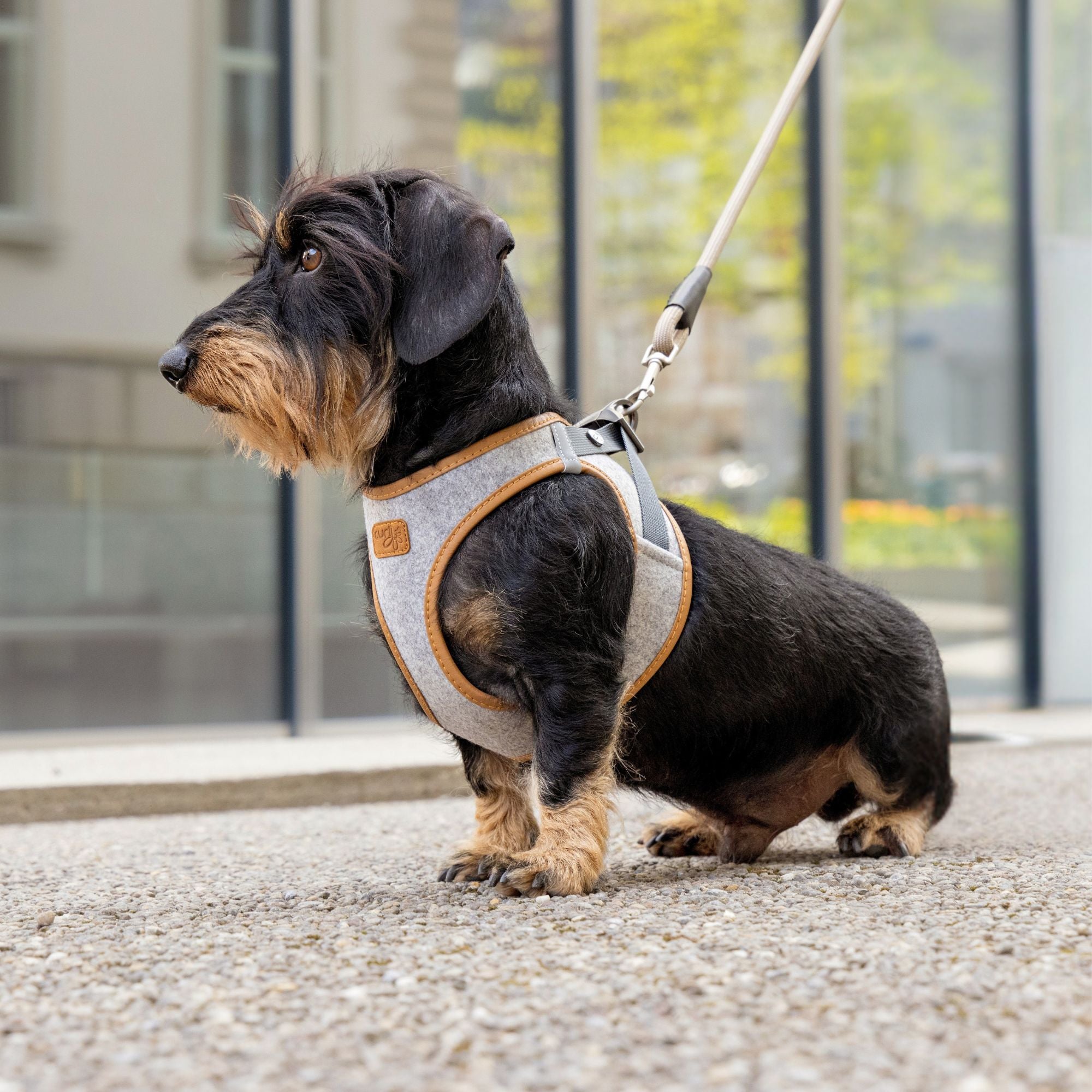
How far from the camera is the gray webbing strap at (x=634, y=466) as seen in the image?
3168 mm

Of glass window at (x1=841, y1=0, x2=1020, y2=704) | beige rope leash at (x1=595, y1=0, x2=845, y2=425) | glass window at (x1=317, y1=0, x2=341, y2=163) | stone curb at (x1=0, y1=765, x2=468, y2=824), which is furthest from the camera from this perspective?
glass window at (x1=841, y1=0, x2=1020, y2=704)

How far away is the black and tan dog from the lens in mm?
2963

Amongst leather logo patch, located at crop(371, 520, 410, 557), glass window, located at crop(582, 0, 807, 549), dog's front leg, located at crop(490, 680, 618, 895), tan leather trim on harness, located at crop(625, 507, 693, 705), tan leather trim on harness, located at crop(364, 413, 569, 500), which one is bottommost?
dog's front leg, located at crop(490, 680, 618, 895)

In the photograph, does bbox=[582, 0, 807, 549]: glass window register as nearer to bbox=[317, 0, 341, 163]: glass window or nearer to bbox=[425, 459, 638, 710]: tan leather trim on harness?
bbox=[317, 0, 341, 163]: glass window

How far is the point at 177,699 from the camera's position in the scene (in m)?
7.22

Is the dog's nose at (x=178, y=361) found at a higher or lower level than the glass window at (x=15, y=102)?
lower

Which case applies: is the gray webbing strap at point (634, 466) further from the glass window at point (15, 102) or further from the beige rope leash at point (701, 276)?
the glass window at point (15, 102)

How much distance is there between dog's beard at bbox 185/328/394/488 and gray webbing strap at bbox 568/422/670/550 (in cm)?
47

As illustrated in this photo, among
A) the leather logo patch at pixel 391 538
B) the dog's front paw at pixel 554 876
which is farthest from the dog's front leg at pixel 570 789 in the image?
the leather logo patch at pixel 391 538

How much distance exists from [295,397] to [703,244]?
18.6 ft

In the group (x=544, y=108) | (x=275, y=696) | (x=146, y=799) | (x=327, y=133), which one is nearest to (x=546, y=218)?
(x=544, y=108)

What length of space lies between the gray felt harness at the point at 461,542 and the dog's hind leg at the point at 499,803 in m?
0.16

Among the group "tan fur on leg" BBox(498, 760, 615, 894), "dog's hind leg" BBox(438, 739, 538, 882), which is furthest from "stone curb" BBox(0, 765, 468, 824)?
"tan fur on leg" BBox(498, 760, 615, 894)

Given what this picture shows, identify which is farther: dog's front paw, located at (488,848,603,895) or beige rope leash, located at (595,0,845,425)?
beige rope leash, located at (595,0,845,425)
